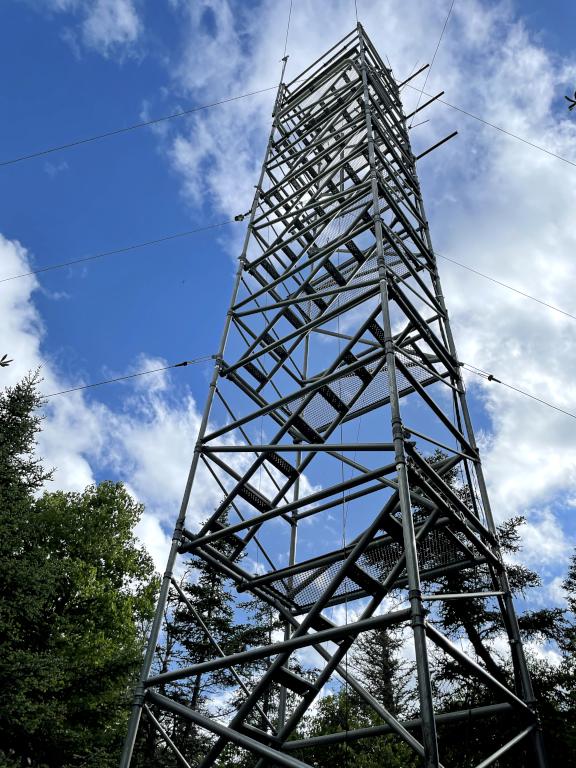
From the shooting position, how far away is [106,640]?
1556 centimetres

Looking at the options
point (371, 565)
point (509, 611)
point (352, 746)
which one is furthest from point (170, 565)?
point (352, 746)

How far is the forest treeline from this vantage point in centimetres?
1261

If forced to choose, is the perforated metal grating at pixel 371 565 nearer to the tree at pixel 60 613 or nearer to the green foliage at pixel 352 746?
the tree at pixel 60 613

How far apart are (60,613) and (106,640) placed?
1377 millimetres

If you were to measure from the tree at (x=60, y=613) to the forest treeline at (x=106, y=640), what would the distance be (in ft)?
0.10

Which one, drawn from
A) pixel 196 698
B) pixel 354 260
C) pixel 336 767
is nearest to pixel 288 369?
pixel 354 260

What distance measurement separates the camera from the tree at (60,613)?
12328 millimetres

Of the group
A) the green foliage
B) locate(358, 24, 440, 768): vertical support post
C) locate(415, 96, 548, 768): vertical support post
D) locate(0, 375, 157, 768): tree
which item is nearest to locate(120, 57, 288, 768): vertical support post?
locate(358, 24, 440, 768): vertical support post

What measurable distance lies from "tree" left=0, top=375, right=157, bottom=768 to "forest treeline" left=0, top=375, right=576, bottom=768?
0.03m

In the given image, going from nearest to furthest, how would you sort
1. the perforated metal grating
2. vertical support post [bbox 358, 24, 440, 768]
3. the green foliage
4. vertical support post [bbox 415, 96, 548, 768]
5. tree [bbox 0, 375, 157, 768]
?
vertical support post [bbox 358, 24, 440, 768], vertical support post [bbox 415, 96, 548, 768], the perforated metal grating, tree [bbox 0, 375, 157, 768], the green foliage

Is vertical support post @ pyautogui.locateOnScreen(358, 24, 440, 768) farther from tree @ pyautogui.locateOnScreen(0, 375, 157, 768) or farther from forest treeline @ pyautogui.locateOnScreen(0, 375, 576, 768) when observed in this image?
tree @ pyautogui.locateOnScreen(0, 375, 157, 768)

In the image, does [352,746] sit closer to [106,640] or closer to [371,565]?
[106,640]

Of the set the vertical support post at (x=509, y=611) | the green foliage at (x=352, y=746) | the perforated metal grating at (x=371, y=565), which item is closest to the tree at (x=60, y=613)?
the green foliage at (x=352, y=746)

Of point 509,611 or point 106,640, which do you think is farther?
point 106,640
